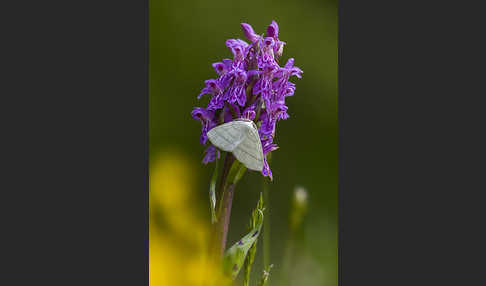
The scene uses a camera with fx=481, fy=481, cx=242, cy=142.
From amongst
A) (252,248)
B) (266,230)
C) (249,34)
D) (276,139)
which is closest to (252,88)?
(249,34)

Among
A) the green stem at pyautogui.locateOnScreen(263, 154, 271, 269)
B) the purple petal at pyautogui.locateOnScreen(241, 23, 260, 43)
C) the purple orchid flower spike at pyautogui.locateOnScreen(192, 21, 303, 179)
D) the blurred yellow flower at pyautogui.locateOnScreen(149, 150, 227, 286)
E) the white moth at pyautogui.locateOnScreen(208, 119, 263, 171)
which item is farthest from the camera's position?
the green stem at pyautogui.locateOnScreen(263, 154, 271, 269)

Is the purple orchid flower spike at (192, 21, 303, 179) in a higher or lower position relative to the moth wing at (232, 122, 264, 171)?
higher

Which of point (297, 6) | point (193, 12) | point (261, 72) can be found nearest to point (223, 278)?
point (261, 72)

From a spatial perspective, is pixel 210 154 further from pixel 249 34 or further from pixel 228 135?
pixel 249 34

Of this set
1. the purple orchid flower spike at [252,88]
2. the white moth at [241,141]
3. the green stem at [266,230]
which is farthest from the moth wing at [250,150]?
the green stem at [266,230]

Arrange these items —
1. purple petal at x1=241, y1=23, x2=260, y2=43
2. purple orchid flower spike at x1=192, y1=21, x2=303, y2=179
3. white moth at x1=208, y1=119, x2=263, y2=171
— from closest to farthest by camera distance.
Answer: white moth at x1=208, y1=119, x2=263, y2=171 → purple orchid flower spike at x1=192, y1=21, x2=303, y2=179 → purple petal at x1=241, y1=23, x2=260, y2=43

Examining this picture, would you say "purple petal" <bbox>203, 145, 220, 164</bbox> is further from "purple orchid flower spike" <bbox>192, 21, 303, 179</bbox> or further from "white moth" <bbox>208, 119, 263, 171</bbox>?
"white moth" <bbox>208, 119, 263, 171</bbox>

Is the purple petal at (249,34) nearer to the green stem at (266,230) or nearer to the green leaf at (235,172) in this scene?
the green leaf at (235,172)

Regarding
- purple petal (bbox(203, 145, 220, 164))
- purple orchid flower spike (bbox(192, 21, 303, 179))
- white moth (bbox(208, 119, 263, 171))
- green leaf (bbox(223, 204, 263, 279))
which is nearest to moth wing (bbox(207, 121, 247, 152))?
white moth (bbox(208, 119, 263, 171))
